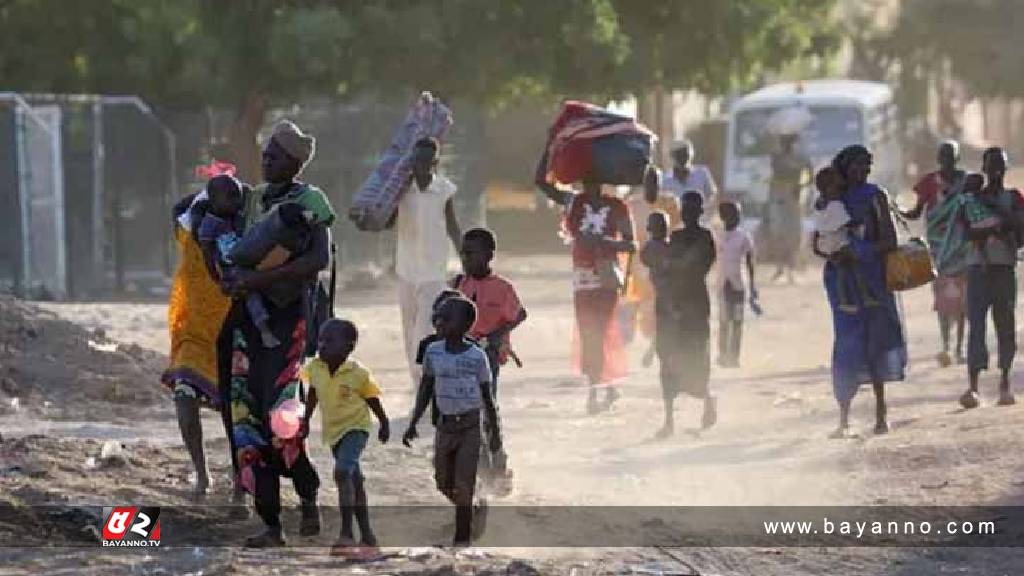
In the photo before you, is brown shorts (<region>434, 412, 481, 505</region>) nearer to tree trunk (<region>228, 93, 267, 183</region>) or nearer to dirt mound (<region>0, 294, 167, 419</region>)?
dirt mound (<region>0, 294, 167, 419</region>)

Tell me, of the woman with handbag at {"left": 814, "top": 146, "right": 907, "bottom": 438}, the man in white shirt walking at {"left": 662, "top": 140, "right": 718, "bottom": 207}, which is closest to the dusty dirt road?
the woman with handbag at {"left": 814, "top": 146, "right": 907, "bottom": 438}

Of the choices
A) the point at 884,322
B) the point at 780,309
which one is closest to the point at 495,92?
the point at 780,309

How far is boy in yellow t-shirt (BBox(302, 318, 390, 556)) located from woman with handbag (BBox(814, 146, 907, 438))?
14.9ft

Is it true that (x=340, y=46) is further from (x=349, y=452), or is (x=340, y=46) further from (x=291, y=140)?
(x=349, y=452)

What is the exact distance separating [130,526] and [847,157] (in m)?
5.11

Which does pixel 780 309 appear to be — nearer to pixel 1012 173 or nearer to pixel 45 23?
pixel 45 23

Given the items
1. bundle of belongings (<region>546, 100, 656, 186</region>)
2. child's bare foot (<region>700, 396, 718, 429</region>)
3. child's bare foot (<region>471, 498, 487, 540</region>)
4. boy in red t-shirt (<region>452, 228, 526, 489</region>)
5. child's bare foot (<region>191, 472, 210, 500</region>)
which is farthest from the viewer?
bundle of belongings (<region>546, 100, 656, 186</region>)

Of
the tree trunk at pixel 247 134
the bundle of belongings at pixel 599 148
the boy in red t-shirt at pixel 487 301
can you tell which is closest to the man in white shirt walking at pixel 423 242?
the bundle of belongings at pixel 599 148

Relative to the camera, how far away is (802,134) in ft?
99.2

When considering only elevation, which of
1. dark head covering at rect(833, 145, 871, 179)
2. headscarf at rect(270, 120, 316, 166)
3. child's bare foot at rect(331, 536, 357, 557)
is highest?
headscarf at rect(270, 120, 316, 166)

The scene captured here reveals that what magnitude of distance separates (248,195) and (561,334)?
11532 millimetres

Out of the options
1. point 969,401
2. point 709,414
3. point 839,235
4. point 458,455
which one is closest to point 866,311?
point 839,235

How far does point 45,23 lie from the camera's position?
24.8m

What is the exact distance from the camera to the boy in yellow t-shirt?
862cm
